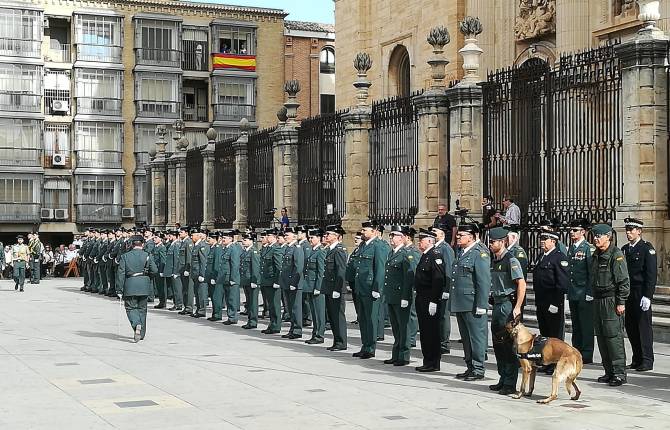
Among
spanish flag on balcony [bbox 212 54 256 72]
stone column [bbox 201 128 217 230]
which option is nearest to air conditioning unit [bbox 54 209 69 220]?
spanish flag on balcony [bbox 212 54 256 72]

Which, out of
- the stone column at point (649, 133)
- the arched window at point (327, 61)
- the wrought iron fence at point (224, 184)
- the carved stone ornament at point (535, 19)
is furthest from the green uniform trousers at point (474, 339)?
the arched window at point (327, 61)

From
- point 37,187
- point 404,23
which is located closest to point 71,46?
point 37,187

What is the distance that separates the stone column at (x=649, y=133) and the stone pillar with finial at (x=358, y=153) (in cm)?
838

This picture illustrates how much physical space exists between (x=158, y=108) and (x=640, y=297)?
145 feet

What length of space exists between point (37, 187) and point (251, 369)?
41431 mm

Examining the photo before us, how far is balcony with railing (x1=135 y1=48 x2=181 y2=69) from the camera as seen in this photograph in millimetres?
53347

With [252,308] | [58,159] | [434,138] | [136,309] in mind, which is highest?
[58,159]

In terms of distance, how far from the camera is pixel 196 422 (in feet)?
29.8

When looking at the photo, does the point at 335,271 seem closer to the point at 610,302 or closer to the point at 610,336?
the point at 610,302

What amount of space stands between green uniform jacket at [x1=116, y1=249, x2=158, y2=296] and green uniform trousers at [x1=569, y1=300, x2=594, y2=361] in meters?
6.95

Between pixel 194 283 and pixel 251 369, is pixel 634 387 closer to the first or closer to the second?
→ pixel 251 369

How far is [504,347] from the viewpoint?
418 inches

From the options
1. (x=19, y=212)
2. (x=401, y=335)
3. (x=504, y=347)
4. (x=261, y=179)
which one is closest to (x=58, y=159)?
(x=19, y=212)

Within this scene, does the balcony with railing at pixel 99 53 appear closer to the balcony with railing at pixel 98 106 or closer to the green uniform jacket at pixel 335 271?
the balcony with railing at pixel 98 106
